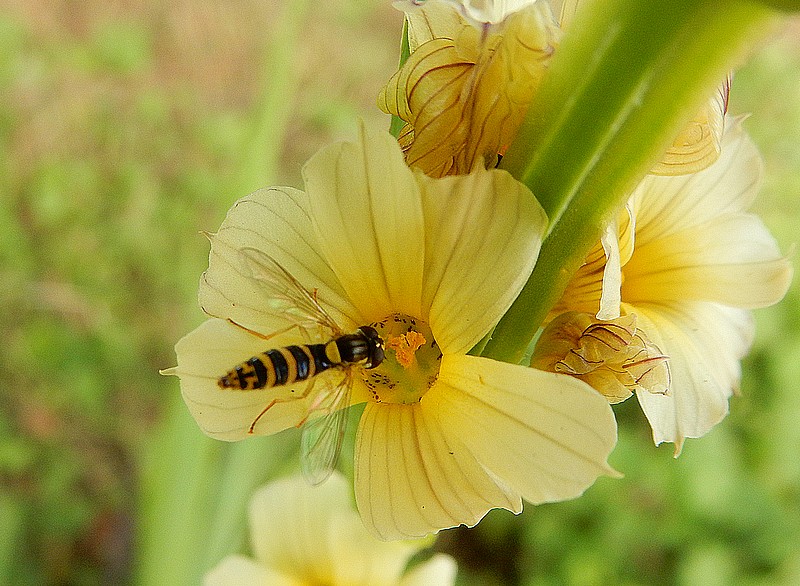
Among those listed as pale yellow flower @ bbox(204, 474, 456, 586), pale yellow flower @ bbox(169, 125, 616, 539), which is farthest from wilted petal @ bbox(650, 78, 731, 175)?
pale yellow flower @ bbox(204, 474, 456, 586)

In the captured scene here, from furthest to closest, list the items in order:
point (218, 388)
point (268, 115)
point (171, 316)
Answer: point (171, 316) < point (268, 115) < point (218, 388)

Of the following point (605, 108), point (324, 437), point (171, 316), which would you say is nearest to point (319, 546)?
point (324, 437)

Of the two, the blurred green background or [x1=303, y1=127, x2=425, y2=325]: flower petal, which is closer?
[x1=303, y1=127, x2=425, y2=325]: flower petal

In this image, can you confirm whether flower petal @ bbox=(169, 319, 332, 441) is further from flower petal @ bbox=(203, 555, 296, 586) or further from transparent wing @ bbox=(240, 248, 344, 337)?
flower petal @ bbox=(203, 555, 296, 586)

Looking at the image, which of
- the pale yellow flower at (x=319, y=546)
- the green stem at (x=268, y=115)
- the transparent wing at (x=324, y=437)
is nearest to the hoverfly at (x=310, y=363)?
the transparent wing at (x=324, y=437)

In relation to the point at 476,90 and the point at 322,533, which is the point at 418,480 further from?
the point at 322,533

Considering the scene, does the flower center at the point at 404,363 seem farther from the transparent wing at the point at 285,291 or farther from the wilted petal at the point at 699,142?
the wilted petal at the point at 699,142

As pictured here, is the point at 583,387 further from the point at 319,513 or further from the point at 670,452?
the point at 670,452
